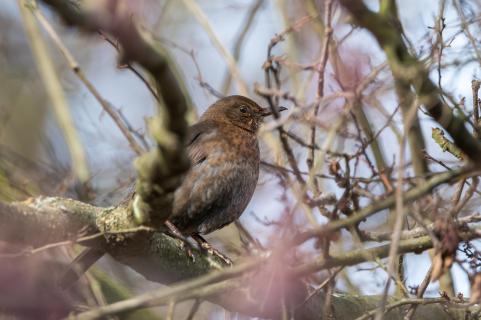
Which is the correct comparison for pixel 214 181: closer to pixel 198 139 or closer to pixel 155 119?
pixel 198 139

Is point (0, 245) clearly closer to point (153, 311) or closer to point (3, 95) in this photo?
point (153, 311)

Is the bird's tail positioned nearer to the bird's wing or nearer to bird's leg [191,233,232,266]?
bird's leg [191,233,232,266]

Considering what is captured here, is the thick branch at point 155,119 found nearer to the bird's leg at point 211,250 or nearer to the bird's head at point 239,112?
the bird's leg at point 211,250

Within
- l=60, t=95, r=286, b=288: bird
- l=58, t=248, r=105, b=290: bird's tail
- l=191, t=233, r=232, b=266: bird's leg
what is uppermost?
l=60, t=95, r=286, b=288: bird

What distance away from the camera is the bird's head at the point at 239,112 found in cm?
627

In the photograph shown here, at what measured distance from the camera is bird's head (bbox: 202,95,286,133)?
6.27 metres

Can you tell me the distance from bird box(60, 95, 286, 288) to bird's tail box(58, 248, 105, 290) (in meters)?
0.93

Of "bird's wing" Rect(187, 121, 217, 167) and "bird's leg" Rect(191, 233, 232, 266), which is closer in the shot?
"bird's leg" Rect(191, 233, 232, 266)

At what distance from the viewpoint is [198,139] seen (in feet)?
18.7

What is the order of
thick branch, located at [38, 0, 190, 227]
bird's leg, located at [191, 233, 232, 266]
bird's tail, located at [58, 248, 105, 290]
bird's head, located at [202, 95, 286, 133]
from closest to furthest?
thick branch, located at [38, 0, 190, 227], bird's tail, located at [58, 248, 105, 290], bird's leg, located at [191, 233, 232, 266], bird's head, located at [202, 95, 286, 133]

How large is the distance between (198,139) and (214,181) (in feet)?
1.32

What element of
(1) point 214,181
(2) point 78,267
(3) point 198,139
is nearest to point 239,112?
(3) point 198,139

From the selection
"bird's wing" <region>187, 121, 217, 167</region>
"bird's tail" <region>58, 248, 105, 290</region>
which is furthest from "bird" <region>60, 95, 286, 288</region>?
"bird's tail" <region>58, 248, 105, 290</region>

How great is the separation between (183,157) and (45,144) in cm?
414
